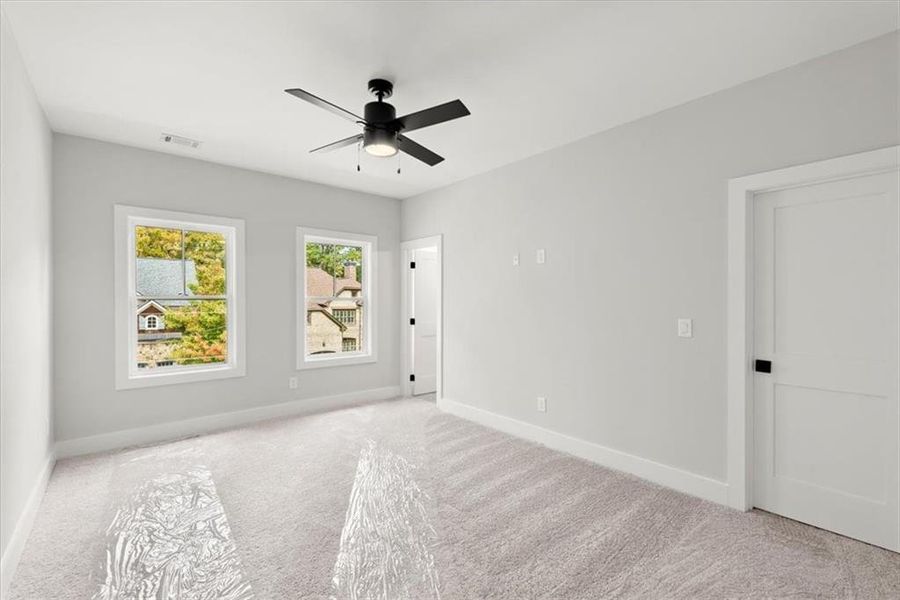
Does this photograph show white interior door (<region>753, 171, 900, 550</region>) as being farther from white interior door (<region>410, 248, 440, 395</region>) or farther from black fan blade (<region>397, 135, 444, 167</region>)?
white interior door (<region>410, 248, 440, 395</region>)

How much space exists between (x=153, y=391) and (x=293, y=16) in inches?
139

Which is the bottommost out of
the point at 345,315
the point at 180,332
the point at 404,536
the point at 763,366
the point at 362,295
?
the point at 404,536

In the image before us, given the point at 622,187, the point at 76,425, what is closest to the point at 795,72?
the point at 622,187

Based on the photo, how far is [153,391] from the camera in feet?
13.0

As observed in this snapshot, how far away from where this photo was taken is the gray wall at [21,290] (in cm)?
204

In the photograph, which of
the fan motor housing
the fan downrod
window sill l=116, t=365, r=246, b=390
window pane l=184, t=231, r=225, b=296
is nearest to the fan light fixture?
the fan motor housing

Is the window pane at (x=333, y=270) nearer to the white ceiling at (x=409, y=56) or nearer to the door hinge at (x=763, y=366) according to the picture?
the white ceiling at (x=409, y=56)

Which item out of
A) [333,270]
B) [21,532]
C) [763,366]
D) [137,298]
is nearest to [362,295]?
[333,270]

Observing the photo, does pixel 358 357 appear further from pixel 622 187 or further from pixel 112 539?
pixel 622 187

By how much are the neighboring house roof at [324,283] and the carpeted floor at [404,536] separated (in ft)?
6.94

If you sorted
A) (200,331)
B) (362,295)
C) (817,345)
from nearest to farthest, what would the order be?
(817,345), (200,331), (362,295)

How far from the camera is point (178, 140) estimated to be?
368 cm

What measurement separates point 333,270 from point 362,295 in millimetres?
502

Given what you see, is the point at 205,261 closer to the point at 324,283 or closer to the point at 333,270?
the point at 324,283
